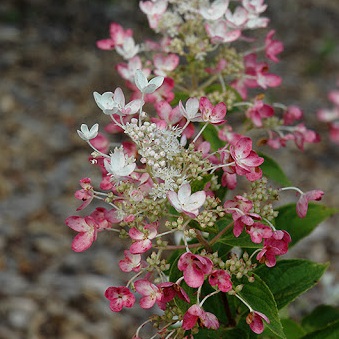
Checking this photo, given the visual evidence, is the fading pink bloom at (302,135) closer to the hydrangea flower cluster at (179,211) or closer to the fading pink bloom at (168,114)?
the hydrangea flower cluster at (179,211)

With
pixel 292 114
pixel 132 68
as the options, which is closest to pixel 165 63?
pixel 132 68

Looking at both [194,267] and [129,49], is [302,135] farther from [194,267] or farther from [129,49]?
[194,267]

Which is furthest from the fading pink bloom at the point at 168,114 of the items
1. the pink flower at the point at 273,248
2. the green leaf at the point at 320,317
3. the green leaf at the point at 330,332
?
the green leaf at the point at 320,317

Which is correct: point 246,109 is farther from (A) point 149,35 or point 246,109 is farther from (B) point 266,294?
(A) point 149,35

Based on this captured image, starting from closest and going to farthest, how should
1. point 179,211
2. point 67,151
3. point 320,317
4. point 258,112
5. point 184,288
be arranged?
point 179,211, point 184,288, point 258,112, point 320,317, point 67,151

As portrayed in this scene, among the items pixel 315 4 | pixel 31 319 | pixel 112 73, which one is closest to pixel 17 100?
pixel 112 73

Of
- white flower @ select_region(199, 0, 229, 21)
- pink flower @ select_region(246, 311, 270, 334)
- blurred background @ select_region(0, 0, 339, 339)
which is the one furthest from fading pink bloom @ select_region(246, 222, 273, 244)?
blurred background @ select_region(0, 0, 339, 339)
